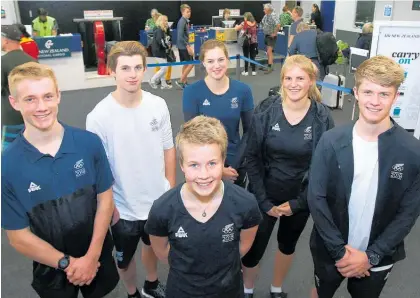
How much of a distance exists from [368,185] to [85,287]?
1585mm

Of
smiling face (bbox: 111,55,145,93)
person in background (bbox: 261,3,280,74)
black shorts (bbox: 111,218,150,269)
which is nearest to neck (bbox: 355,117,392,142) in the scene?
smiling face (bbox: 111,55,145,93)

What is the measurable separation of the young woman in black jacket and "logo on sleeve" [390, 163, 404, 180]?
0.53 meters

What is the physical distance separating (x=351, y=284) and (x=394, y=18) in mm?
12280

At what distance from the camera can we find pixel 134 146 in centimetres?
220

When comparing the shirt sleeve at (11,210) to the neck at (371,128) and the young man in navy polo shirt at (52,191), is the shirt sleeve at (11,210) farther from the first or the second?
the neck at (371,128)

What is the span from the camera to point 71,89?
29.0ft

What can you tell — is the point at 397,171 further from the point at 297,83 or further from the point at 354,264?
the point at 297,83

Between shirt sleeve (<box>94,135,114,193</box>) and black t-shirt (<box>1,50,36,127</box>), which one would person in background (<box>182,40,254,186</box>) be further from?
black t-shirt (<box>1,50,36,127</box>)

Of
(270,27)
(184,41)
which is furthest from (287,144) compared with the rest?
(270,27)

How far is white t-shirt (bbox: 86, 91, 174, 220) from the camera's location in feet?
7.04

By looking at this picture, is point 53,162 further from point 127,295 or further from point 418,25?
point 418,25

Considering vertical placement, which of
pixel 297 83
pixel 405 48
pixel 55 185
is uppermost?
pixel 297 83

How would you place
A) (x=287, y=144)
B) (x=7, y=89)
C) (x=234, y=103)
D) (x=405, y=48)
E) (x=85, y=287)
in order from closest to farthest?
(x=85, y=287) < (x=287, y=144) < (x=234, y=103) < (x=7, y=89) < (x=405, y=48)

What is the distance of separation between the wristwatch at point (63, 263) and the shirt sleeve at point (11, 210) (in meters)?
0.25
